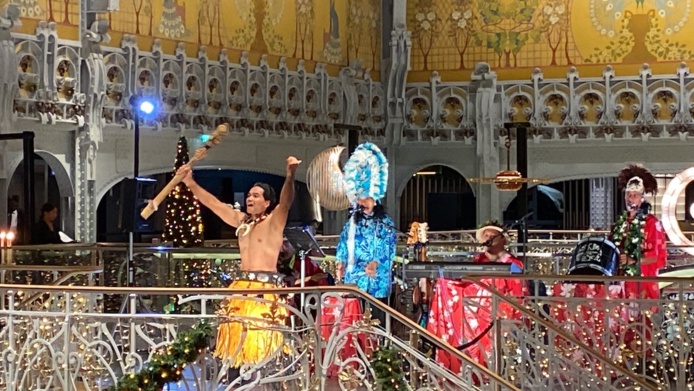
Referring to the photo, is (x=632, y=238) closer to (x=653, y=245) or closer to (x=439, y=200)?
(x=653, y=245)

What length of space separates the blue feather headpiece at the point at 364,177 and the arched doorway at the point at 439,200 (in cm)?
959

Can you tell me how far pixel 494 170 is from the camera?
17.8m

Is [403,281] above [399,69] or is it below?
below

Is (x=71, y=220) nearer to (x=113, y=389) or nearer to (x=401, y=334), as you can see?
(x=401, y=334)

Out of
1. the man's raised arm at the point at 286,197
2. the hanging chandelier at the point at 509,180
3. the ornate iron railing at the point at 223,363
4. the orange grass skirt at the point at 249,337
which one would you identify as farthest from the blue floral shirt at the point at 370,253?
the hanging chandelier at the point at 509,180

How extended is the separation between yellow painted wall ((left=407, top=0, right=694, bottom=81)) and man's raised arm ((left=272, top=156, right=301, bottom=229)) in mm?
10646

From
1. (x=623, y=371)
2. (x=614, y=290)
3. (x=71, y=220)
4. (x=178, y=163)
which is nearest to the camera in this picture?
(x=623, y=371)

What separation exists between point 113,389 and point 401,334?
17.8 feet

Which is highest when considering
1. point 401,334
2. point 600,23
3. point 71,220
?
point 600,23

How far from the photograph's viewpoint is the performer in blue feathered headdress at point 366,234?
28.9 feet

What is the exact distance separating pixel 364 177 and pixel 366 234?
1.33 feet

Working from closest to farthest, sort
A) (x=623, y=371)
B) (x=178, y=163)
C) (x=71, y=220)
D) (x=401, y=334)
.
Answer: (x=623, y=371) < (x=401, y=334) < (x=178, y=163) < (x=71, y=220)

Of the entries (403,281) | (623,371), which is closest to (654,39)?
(403,281)

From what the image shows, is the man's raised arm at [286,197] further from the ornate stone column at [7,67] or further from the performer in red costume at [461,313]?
the ornate stone column at [7,67]
